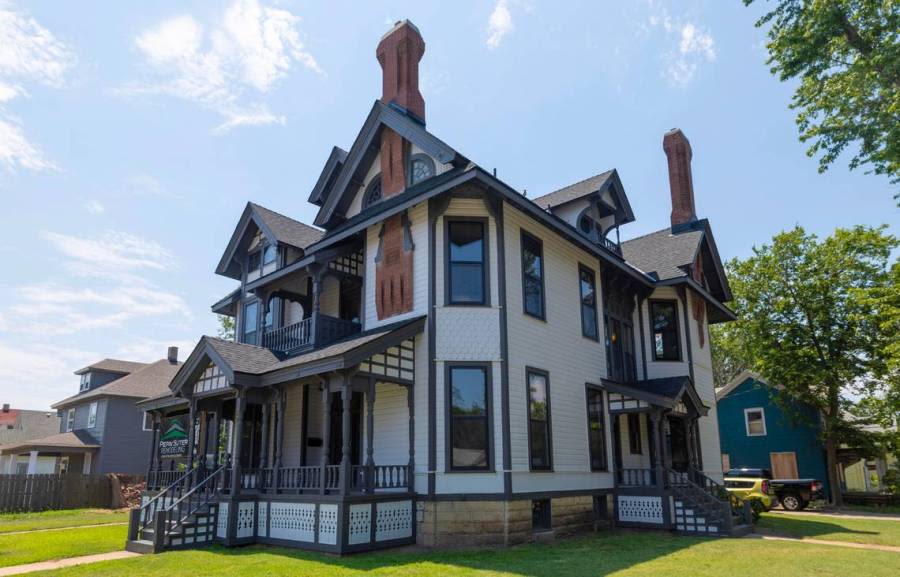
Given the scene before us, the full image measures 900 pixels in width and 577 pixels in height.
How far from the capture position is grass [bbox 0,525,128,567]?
1192cm

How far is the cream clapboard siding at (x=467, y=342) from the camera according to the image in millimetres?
12492

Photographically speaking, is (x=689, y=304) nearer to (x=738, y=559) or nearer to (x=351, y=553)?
(x=738, y=559)

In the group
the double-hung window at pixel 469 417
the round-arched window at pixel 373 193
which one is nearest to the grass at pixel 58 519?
the round-arched window at pixel 373 193

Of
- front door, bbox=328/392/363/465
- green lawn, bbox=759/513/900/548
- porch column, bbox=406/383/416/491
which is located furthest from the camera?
front door, bbox=328/392/363/465

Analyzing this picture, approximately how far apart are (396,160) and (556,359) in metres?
6.38

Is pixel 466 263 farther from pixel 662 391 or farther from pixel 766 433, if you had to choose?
pixel 766 433

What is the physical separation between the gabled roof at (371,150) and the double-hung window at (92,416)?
2451 centimetres

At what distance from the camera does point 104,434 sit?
3291 cm

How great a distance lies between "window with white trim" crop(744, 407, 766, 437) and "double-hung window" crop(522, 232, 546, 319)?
21879 millimetres

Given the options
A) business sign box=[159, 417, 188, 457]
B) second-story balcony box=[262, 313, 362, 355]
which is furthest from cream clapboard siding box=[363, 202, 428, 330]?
business sign box=[159, 417, 188, 457]

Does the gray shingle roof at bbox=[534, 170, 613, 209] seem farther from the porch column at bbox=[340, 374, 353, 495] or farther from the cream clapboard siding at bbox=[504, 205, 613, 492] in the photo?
the porch column at bbox=[340, 374, 353, 495]

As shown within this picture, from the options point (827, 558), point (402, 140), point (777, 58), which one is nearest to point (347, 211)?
point (402, 140)

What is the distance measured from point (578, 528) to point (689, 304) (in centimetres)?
937

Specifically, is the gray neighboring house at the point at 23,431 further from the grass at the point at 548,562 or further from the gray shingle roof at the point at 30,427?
the grass at the point at 548,562
